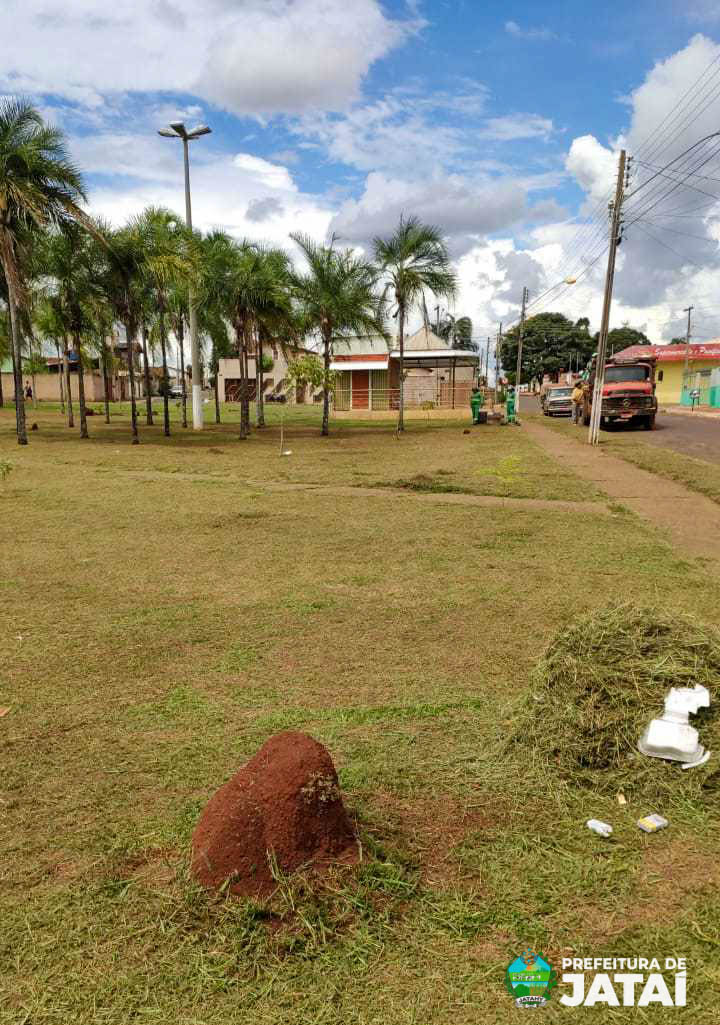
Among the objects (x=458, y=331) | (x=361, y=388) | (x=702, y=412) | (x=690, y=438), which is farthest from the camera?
(x=458, y=331)

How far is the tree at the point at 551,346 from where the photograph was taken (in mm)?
94438

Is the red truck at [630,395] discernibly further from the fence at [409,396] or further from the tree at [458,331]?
the tree at [458,331]

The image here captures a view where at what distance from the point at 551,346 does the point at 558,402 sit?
5899 centimetres

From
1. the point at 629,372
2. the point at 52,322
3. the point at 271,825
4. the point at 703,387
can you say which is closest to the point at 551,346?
the point at 703,387

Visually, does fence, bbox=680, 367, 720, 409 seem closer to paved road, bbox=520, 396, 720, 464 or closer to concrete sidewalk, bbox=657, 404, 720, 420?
concrete sidewalk, bbox=657, 404, 720, 420

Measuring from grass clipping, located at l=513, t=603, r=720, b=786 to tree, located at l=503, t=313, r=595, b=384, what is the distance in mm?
94160

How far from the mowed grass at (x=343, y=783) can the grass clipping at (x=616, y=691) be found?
15cm

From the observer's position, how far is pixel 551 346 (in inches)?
3733

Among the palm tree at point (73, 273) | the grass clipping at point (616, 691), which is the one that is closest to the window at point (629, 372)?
the palm tree at point (73, 273)

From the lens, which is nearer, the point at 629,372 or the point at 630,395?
the point at 630,395

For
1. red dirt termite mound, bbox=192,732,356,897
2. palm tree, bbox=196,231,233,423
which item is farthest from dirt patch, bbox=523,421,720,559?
palm tree, bbox=196,231,233,423

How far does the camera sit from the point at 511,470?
15.0 m

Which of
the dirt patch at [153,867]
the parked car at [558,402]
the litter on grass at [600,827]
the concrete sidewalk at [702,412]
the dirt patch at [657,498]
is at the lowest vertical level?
the dirt patch at [153,867]

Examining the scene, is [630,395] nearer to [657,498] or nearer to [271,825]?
[657,498]
